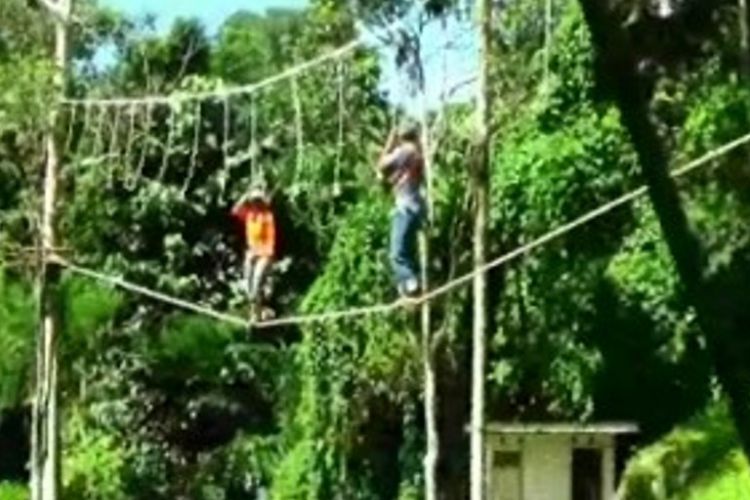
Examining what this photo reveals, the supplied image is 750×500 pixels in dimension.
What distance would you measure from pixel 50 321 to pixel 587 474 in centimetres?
407

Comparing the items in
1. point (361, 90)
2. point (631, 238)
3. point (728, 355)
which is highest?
point (361, 90)

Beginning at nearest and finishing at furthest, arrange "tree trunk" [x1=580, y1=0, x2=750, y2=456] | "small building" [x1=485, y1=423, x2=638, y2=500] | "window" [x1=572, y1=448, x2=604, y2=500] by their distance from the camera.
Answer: "tree trunk" [x1=580, y1=0, x2=750, y2=456] → "small building" [x1=485, y1=423, x2=638, y2=500] → "window" [x1=572, y1=448, x2=604, y2=500]

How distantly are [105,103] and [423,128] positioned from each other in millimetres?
1922

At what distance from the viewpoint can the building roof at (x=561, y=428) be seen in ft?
46.8

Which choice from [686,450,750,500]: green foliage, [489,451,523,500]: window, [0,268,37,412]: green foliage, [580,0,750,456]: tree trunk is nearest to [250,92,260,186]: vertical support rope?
[0,268,37,412]: green foliage

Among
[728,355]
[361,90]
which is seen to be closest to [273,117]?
[361,90]

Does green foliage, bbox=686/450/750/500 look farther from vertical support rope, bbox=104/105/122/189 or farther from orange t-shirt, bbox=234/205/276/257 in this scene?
vertical support rope, bbox=104/105/122/189

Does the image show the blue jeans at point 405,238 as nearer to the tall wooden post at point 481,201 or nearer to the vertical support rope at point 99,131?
the tall wooden post at point 481,201

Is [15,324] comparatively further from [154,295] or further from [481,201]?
[154,295]

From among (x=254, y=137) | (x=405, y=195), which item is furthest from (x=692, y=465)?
(x=405, y=195)

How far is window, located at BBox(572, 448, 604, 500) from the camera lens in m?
14.8

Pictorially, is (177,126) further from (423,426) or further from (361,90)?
(423,426)

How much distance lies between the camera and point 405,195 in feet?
26.7

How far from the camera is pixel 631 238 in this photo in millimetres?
14203
